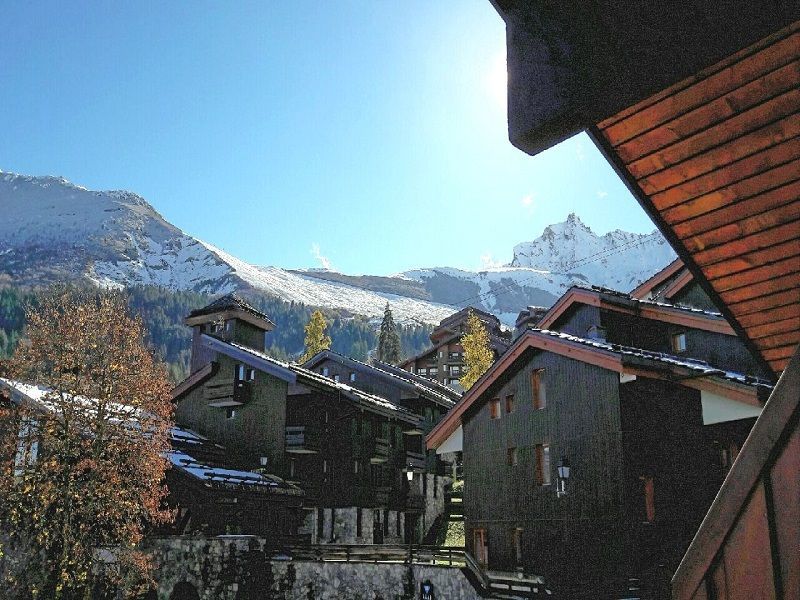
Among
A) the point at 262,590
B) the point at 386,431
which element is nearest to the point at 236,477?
the point at 262,590

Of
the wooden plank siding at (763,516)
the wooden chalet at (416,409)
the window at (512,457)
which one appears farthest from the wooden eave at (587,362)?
the wooden plank siding at (763,516)

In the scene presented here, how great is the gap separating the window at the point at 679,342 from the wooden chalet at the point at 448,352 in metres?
49.5

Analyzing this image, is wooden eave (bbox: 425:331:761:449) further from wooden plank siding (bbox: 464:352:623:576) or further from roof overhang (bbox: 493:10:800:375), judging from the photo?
roof overhang (bbox: 493:10:800:375)

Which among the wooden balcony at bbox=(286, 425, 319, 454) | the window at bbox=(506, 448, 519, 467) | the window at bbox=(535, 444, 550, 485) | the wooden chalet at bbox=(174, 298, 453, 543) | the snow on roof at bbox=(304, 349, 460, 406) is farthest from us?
the snow on roof at bbox=(304, 349, 460, 406)

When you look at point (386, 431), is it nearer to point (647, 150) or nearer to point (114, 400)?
point (114, 400)

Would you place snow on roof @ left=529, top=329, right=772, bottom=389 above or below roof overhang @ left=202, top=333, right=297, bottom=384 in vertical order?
below

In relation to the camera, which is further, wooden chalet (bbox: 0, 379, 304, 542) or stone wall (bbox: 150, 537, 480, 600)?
wooden chalet (bbox: 0, 379, 304, 542)

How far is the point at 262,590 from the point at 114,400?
9732mm

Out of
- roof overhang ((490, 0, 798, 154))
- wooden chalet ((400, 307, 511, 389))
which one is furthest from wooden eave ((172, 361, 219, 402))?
wooden chalet ((400, 307, 511, 389))

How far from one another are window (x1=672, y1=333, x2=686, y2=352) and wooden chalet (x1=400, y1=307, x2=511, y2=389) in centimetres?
4947

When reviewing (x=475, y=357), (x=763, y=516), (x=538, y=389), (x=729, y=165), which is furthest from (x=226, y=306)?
(x=763, y=516)

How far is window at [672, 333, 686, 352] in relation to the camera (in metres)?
26.2

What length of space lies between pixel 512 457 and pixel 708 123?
24405mm

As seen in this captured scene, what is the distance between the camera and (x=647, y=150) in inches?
151
